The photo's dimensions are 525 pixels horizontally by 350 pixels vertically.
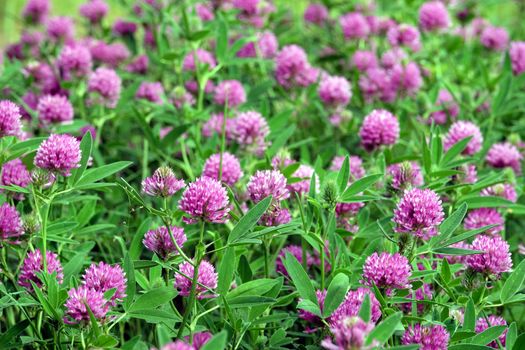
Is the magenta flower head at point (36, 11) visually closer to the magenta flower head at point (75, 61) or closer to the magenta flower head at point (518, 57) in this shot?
the magenta flower head at point (75, 61)

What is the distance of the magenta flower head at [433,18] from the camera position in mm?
2586

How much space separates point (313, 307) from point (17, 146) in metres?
0.71

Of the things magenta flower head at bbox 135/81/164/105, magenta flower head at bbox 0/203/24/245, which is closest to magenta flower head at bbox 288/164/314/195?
magenta flower head at bbox 0/203/24/245

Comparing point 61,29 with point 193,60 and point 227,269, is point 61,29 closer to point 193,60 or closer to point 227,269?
point 193,60

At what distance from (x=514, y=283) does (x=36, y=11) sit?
2.22 m

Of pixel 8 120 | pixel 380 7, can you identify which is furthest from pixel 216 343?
pixel 380 7

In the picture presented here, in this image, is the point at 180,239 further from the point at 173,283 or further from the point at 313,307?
the point at 313,307

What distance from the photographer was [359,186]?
1.41 meters

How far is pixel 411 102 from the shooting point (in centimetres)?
238

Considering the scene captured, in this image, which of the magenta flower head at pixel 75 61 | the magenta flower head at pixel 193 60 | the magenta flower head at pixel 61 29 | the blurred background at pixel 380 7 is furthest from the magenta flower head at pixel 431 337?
the magenta flower head at pixel 61 29

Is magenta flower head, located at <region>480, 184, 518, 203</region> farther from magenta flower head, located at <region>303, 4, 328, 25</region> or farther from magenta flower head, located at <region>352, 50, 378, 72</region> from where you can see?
magenta flower head, located at <region>303, 4, 328, 25</region>

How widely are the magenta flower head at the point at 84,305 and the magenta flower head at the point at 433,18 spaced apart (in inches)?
70.5

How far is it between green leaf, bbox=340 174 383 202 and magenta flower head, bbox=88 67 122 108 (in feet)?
3.39

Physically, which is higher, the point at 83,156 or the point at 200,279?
the point at 83,156
